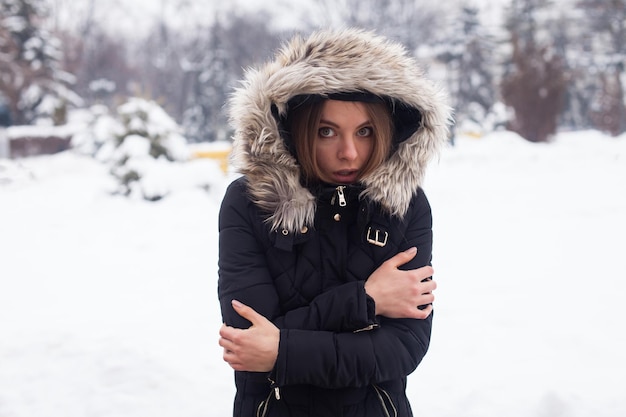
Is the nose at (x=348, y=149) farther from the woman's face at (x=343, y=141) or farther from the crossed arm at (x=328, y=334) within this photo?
the crossed arm at (x=328, y=334)

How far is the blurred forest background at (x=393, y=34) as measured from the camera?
20.6m

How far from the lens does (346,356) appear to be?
4.86 feet

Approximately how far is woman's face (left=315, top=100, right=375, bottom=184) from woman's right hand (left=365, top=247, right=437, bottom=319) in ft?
0.92

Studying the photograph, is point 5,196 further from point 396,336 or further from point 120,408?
point 396,336

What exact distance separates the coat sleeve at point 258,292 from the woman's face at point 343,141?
26cm

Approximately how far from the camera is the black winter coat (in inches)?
59.2

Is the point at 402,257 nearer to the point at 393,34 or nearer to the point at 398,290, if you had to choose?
the point at 398,290

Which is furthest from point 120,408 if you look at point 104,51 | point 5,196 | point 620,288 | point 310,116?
point 104,51

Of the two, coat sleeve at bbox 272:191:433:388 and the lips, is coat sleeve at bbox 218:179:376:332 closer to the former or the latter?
coat sleeve at bbox 272:191:433:388

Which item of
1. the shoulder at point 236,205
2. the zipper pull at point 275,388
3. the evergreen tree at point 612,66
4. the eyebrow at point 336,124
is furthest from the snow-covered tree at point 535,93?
Result: the zipper pull at point 275,388

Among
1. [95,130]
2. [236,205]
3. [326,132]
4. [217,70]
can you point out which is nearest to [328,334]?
[236,205]

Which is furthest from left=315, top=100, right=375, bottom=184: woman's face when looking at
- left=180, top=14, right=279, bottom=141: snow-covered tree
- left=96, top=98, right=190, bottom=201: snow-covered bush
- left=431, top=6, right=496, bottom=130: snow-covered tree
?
left=180, top=14, right=279, bottom=141: snow-covered tree

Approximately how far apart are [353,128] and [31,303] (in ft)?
15.5

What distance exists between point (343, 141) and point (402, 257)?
1.25 ft
